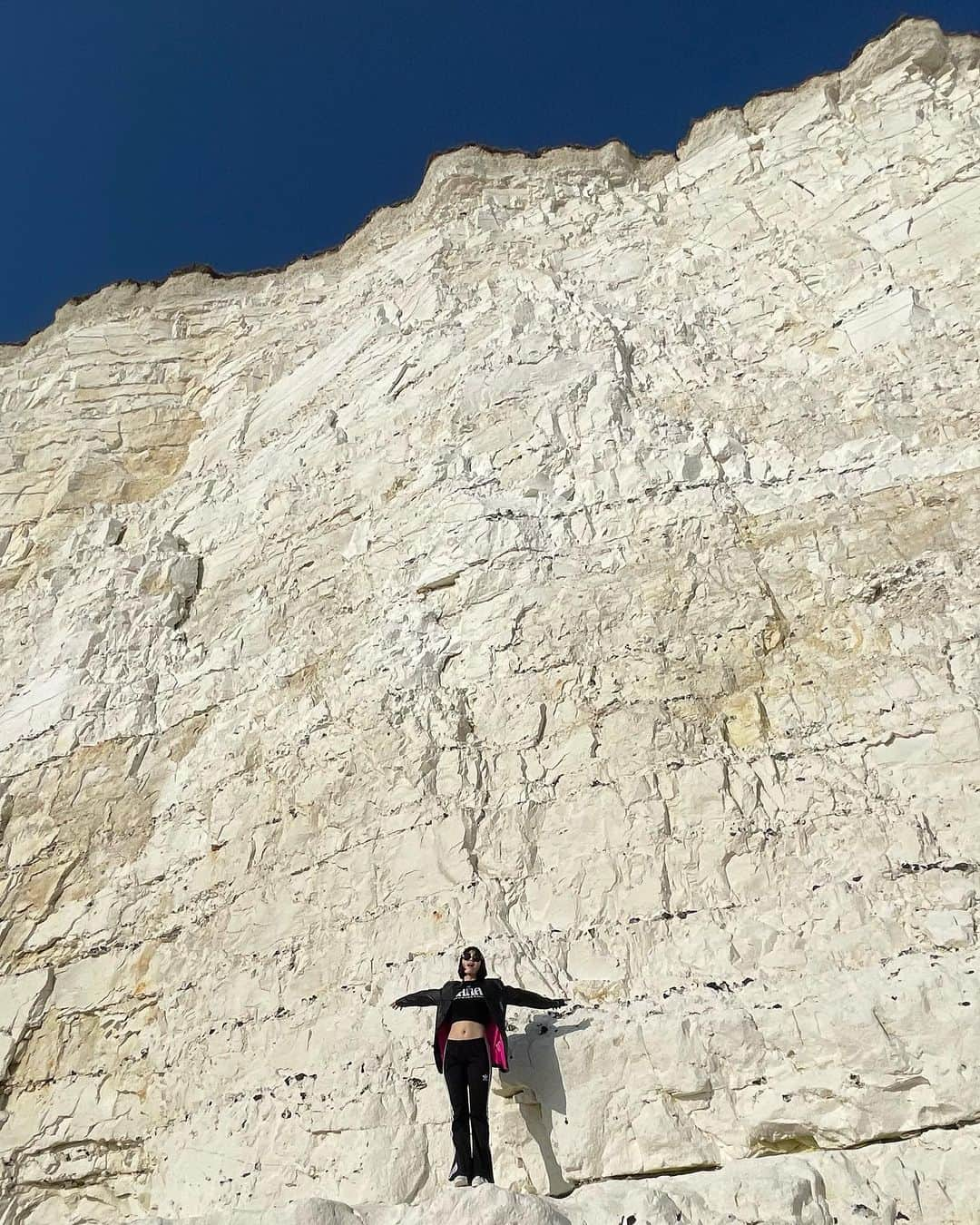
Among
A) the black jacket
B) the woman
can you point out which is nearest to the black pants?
the woman

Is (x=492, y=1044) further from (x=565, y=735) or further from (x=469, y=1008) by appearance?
(x=565, y=735)

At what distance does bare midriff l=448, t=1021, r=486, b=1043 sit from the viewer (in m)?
5.56

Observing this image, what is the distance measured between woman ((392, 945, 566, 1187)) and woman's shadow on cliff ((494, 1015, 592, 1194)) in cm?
18

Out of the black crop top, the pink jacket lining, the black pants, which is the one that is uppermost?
the black crop top

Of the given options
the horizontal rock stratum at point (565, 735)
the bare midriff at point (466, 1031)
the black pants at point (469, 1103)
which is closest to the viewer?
the black pants at point (469, 1103)

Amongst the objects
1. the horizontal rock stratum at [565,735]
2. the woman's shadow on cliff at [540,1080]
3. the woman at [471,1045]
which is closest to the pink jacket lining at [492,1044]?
the woman at [471,1045]

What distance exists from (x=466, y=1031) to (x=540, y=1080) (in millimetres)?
715

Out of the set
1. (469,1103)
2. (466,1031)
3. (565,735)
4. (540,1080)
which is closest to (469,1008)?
(466,1031)

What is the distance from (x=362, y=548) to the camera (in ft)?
36.2

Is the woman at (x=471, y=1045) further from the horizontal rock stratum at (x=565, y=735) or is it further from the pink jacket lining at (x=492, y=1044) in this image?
the horizontal rock stratum at (x=565, y=735)

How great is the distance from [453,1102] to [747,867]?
2.57 metres

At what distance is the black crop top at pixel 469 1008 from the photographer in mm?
5645

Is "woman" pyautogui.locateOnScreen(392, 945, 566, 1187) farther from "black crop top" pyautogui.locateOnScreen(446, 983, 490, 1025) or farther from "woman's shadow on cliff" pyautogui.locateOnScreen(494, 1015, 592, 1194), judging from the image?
"woman's shadow on cliff" pyautogui.locateOnScreen(494, 1015, 592, 1194)

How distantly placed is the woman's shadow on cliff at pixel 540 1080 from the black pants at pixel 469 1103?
0.42 meters
